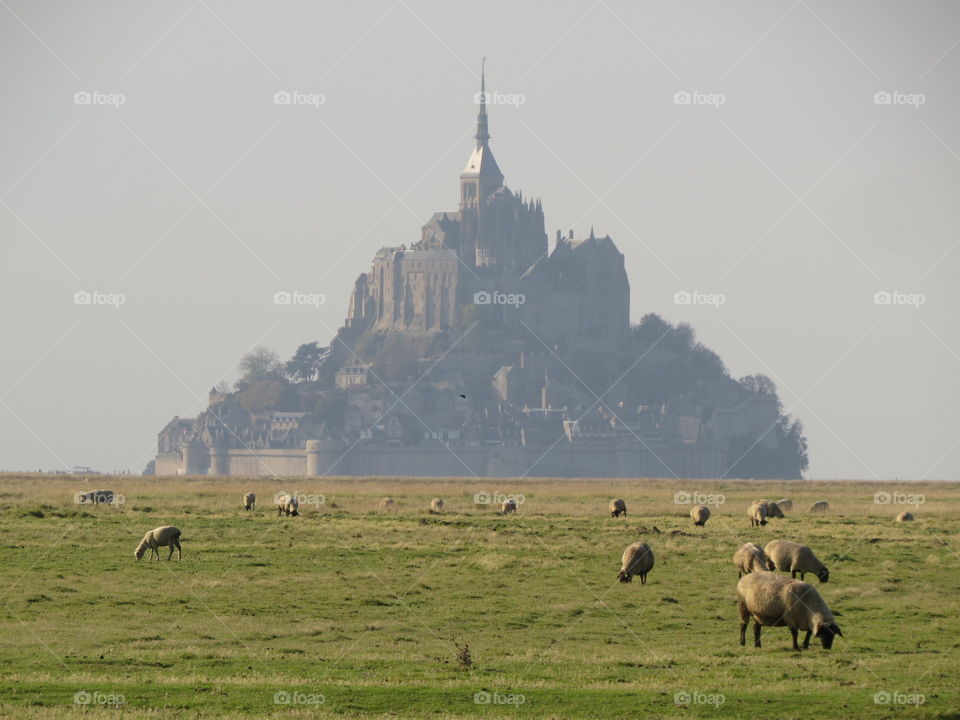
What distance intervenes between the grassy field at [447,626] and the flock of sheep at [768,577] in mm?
343

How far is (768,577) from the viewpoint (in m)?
21.9

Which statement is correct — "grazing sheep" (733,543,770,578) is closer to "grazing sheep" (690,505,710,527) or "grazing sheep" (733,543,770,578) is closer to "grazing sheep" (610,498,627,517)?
"grazing sheep" (690,505,710,527)

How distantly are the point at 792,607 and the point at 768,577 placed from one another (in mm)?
531

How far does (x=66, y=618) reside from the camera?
25.1 metres

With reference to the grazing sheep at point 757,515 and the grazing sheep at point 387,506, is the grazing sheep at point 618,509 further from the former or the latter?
the grazing sheep at point 387,506

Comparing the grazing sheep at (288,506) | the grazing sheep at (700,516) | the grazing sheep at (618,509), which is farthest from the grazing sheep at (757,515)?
the grazing sheep at (288,506)

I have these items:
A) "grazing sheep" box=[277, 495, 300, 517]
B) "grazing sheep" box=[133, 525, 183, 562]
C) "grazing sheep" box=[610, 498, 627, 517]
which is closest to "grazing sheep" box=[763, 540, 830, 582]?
"grazing sheep" box=[133, 525, 183, 562]

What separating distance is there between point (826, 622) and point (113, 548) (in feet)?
→ 62.2

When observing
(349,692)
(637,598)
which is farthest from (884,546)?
(349,692)

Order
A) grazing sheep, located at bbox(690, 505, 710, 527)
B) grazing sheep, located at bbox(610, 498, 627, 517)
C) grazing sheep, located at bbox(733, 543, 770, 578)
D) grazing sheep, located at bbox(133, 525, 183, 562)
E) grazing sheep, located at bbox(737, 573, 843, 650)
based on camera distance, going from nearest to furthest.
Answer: grazing sheep, located at bbox(737, 573, 843, 650)
grazing sheep, located at bbox(733, 543, 770, 578)
grazing sheep, located at bbox(133, 525, 183, 562)
grazing sheep, located at bbox(690, 505, 710, 527)
grazing sheep, located at bbox(610, 498, 627, 517)

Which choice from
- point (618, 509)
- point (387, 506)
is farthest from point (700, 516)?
point (387, 506)

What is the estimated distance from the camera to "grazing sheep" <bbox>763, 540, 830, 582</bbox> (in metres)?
28.4

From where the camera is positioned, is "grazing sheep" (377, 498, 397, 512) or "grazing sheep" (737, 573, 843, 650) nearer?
"grazing sheep" (737, 573, 843, 650)

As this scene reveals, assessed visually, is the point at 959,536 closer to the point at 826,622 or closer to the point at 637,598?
the point at 637,598
